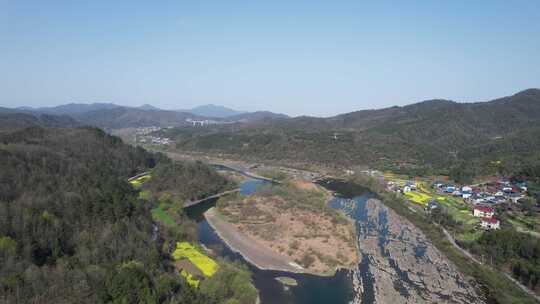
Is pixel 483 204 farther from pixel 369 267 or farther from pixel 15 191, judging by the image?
pixel 15 191

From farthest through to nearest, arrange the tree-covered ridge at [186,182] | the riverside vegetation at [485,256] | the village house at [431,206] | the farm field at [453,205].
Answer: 1. the tree-covered ridge at [186,182]
2. the village house at [431,206]
3. the farm field at [453,205]
4. the riverside vegetation at [485,256]

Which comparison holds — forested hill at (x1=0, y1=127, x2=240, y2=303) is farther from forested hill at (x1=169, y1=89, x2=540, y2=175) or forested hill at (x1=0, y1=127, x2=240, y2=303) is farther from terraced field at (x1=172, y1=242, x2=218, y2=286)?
forested hill at (x1=169, y1=89, x2=540, y2=175)

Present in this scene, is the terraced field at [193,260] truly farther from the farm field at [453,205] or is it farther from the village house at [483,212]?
the village house at [483,212]

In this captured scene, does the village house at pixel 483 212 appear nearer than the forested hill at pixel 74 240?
No

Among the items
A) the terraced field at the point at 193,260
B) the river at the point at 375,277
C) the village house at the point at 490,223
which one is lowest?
the river at the point at 375,277

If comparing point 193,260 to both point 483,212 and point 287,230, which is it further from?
point 483,212

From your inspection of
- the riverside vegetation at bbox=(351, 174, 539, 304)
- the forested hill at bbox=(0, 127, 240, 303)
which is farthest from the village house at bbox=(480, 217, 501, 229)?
the forested hill at bbox=(0, 127, 240, 303)

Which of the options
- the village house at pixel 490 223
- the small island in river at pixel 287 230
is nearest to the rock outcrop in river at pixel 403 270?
the small island in river at pixel 287 230
